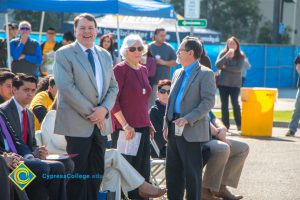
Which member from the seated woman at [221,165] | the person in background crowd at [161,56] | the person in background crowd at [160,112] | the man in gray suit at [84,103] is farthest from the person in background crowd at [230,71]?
the man in gray suit at [84,103]

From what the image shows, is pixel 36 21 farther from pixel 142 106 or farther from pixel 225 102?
pixel 142 106

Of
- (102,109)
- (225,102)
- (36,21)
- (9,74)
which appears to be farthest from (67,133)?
(36,21)

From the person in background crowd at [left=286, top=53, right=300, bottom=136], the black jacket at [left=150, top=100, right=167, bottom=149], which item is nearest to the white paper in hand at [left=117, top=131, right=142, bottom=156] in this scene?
the black jacket at [left=150, top=100, right=167, bottom=149]

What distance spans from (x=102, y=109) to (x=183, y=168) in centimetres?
139

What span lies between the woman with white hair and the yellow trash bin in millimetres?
6953

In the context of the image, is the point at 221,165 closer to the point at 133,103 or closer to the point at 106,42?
the point at 133,103

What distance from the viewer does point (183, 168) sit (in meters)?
7.45

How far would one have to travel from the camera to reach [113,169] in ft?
23.2

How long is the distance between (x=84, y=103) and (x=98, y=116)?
17cm

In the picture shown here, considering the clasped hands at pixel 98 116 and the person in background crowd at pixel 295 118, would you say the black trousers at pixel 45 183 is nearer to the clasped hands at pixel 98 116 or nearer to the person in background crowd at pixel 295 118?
the clasped hands at pixel 98 116

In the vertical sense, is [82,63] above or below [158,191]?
above

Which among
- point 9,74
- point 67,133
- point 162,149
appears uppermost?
point 9,74

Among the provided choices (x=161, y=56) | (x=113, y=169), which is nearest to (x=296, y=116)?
(x=161, y=56)

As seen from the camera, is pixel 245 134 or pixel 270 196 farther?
pixel 245 134
